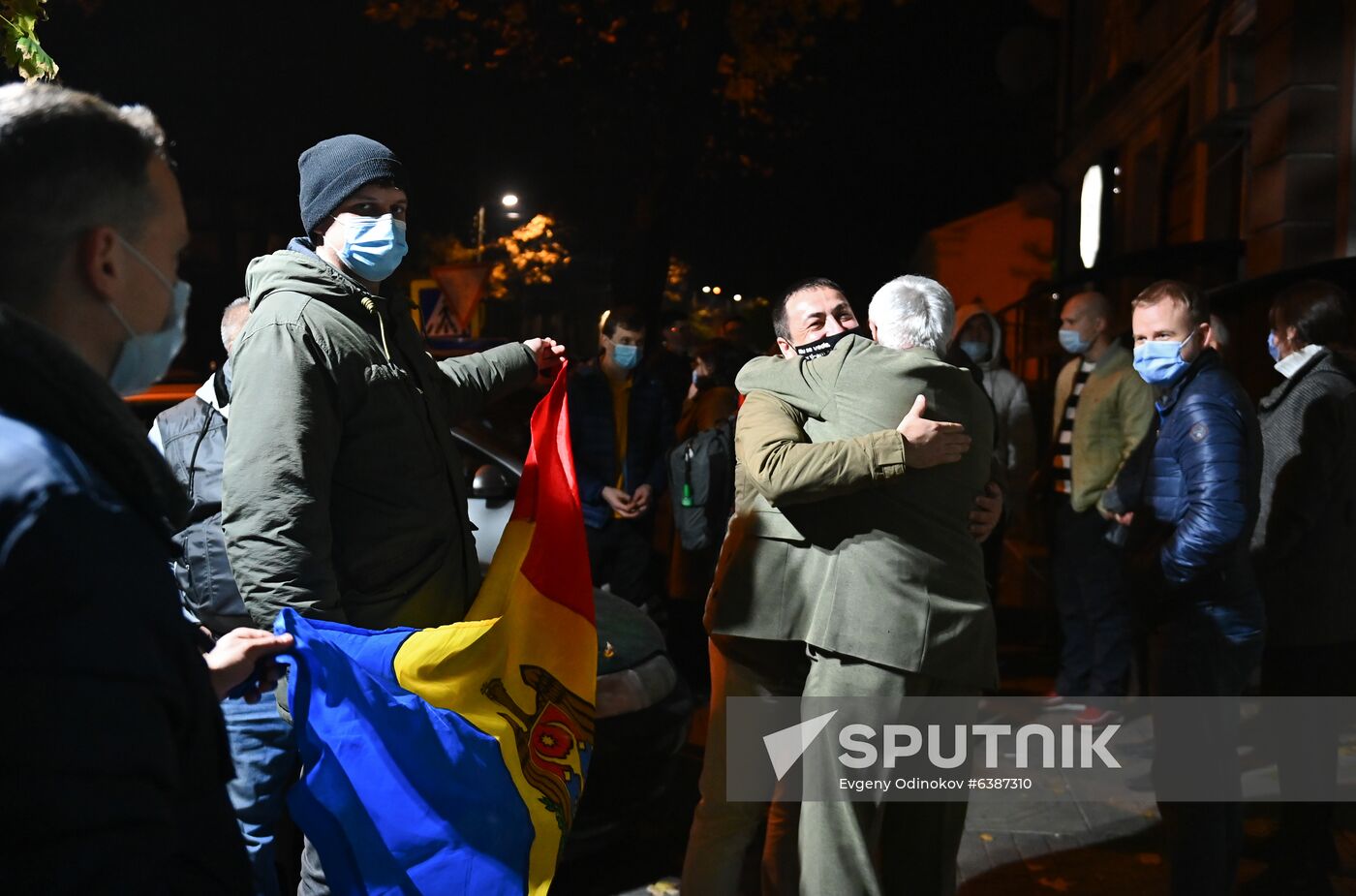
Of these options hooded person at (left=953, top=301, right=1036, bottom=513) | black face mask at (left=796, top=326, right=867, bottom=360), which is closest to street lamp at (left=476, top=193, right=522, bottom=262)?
hooded person at (left=953, top=301, right=1036, bottom=513)

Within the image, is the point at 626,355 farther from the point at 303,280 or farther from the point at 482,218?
the point at 482,218

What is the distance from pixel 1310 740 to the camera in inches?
181

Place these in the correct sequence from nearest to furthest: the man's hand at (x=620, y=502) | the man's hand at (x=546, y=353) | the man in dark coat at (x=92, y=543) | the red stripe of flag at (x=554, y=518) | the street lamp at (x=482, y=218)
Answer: the man in dark coat at (x=92, y=543) → the red stripe of flag at (x=554, y=518) → the man's hand at (x=546, y=353) → the man's hand at (x=620, y=502) → the street lamp at (x=482, y=218)

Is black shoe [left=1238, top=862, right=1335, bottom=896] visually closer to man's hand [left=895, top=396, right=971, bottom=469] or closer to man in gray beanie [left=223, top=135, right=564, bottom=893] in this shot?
man's hand [left=895, top=396, right=971, bottom=469]

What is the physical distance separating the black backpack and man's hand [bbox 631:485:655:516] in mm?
407

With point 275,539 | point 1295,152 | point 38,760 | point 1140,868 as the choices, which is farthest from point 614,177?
point 38,760

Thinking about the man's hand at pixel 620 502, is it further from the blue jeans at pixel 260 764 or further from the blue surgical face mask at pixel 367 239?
the blue surgical face mask at pixel 367 239

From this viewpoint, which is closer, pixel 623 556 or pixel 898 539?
pixel 898 539

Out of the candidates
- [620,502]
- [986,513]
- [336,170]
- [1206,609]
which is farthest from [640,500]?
[336,170]

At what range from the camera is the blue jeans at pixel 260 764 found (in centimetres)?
327

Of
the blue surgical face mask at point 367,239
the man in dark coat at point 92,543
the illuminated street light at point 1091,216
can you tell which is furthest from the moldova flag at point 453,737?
the illuminated street light at point 1091,216

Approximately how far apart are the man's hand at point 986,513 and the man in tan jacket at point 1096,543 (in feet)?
7.87

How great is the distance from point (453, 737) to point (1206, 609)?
2600mm

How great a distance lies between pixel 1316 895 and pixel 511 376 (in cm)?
330
